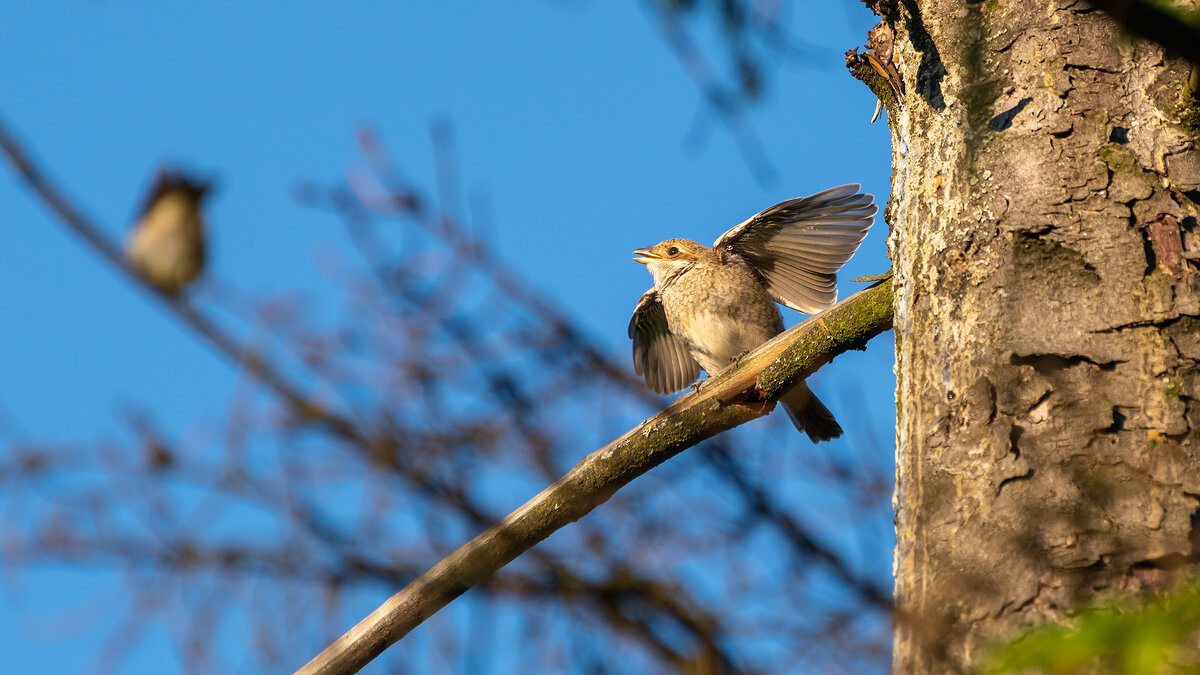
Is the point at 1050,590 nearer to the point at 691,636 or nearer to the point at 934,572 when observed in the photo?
the point at 934,572

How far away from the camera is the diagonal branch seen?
2.66 m

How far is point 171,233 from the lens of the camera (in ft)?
4.56

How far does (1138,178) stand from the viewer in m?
2.29

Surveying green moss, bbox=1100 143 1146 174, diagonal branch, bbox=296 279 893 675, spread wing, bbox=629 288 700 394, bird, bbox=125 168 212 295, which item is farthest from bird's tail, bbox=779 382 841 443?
bird, bbox=125 168 212 295

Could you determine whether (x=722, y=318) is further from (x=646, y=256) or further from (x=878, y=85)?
(x=878, y=85)

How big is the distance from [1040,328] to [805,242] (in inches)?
139

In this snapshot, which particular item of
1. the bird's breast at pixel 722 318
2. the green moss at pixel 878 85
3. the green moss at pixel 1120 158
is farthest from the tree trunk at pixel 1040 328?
the bird's breast at pixel 722 318

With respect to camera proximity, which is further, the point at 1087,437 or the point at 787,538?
the point at 1087,437

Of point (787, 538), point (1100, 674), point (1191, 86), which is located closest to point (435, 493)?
point (787, 538)

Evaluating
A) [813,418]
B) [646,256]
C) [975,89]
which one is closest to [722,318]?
[813,418]

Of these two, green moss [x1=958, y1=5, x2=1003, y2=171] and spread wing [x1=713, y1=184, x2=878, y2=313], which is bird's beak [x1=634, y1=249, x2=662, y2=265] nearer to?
spread wing [x1=713, y1=184, x2=878, y2=313]

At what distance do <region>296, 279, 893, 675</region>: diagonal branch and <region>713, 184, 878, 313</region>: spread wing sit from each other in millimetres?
2384

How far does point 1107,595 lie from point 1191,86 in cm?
124

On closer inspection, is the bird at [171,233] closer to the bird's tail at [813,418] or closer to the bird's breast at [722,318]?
the bird's breast at [722,318]
